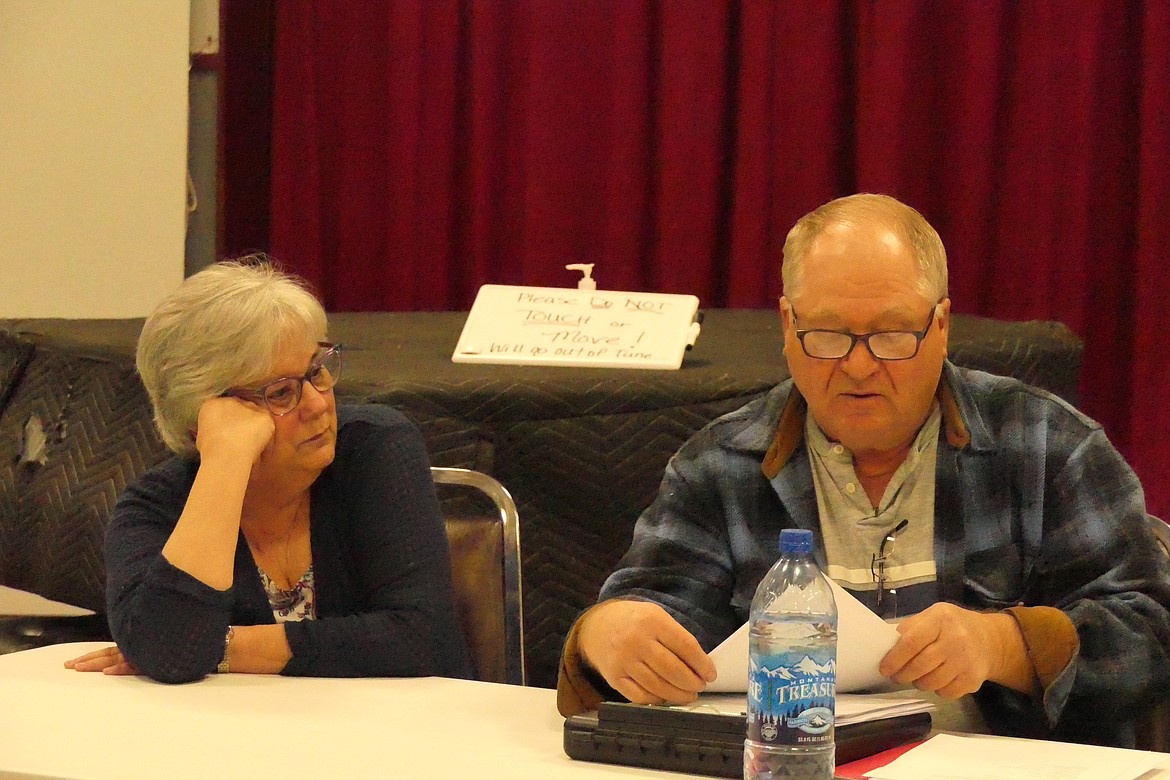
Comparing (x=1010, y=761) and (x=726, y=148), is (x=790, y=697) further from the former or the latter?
(x=726, y=148)

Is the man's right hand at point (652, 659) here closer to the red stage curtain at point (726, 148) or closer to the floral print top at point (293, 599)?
the floral print top at point (293, 599)

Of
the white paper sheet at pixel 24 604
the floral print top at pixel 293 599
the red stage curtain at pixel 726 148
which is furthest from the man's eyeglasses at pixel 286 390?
the white paper sheet at pixel 24 604

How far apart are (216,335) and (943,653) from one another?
104 centimetres

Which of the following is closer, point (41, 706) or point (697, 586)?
point (41, 706)

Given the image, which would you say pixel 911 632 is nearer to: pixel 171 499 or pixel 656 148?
pixel 171 499

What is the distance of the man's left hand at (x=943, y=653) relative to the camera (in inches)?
51.3

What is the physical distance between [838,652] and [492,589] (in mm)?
721

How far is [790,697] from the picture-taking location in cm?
116

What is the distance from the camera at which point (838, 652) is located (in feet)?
4.25

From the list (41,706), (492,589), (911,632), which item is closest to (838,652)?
(911,632)

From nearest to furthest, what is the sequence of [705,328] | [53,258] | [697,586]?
[697,586], [705,328], [53,258]

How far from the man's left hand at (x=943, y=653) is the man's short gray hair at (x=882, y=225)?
1.32 feet

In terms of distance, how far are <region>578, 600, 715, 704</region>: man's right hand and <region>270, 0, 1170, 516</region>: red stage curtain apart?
2.44 m

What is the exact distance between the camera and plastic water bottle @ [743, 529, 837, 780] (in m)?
Result: 1.16
